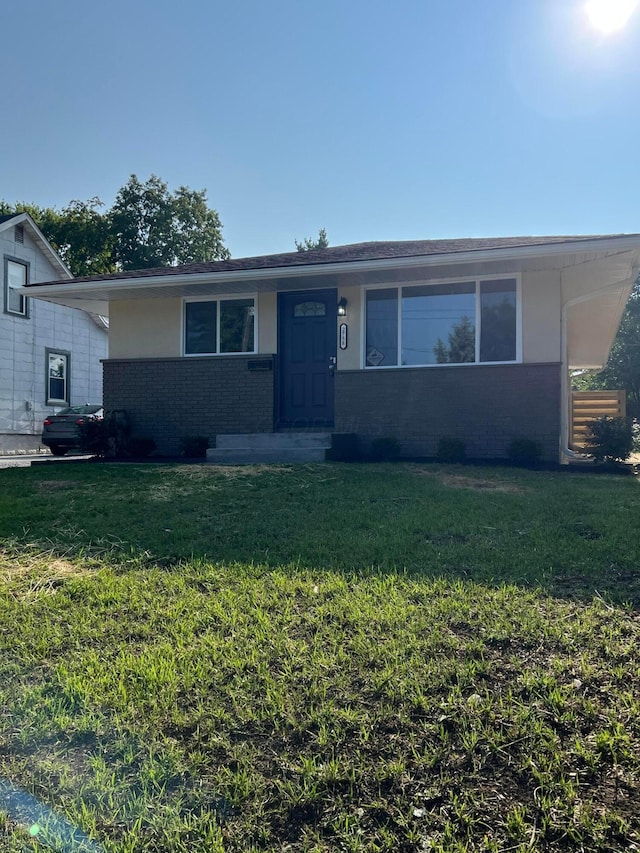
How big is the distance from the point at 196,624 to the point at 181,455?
806cm

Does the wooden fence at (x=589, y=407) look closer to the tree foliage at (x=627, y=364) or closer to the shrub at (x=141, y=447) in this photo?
the shrub at (x=141, y=447)

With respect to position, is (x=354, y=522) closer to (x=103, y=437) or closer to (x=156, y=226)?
(x=103, y=437)

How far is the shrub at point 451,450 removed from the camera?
951 cm

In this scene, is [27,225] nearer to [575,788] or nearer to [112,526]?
[112,526]

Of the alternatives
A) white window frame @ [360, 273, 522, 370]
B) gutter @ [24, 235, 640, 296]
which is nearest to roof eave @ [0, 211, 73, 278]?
gutter @ [24, 235, 640, 296]

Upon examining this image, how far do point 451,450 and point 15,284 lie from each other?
56.3 ft

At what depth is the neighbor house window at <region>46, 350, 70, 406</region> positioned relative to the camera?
21438 millimetres

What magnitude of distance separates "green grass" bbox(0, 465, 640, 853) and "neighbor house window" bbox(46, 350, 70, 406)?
17849mm

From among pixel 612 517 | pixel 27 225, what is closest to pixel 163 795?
pixel 612 517

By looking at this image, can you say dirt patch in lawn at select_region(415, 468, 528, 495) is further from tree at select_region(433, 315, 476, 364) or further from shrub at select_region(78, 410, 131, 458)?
shrub at select_region(78, 410, 131, 458)

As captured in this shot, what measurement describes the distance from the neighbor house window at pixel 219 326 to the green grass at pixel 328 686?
22.0 feet

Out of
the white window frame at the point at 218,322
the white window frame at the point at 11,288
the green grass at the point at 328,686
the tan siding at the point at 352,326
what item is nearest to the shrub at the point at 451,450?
the tan siding at the point at 352,326

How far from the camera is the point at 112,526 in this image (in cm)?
545

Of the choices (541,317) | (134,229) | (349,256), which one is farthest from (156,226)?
(541,317)
